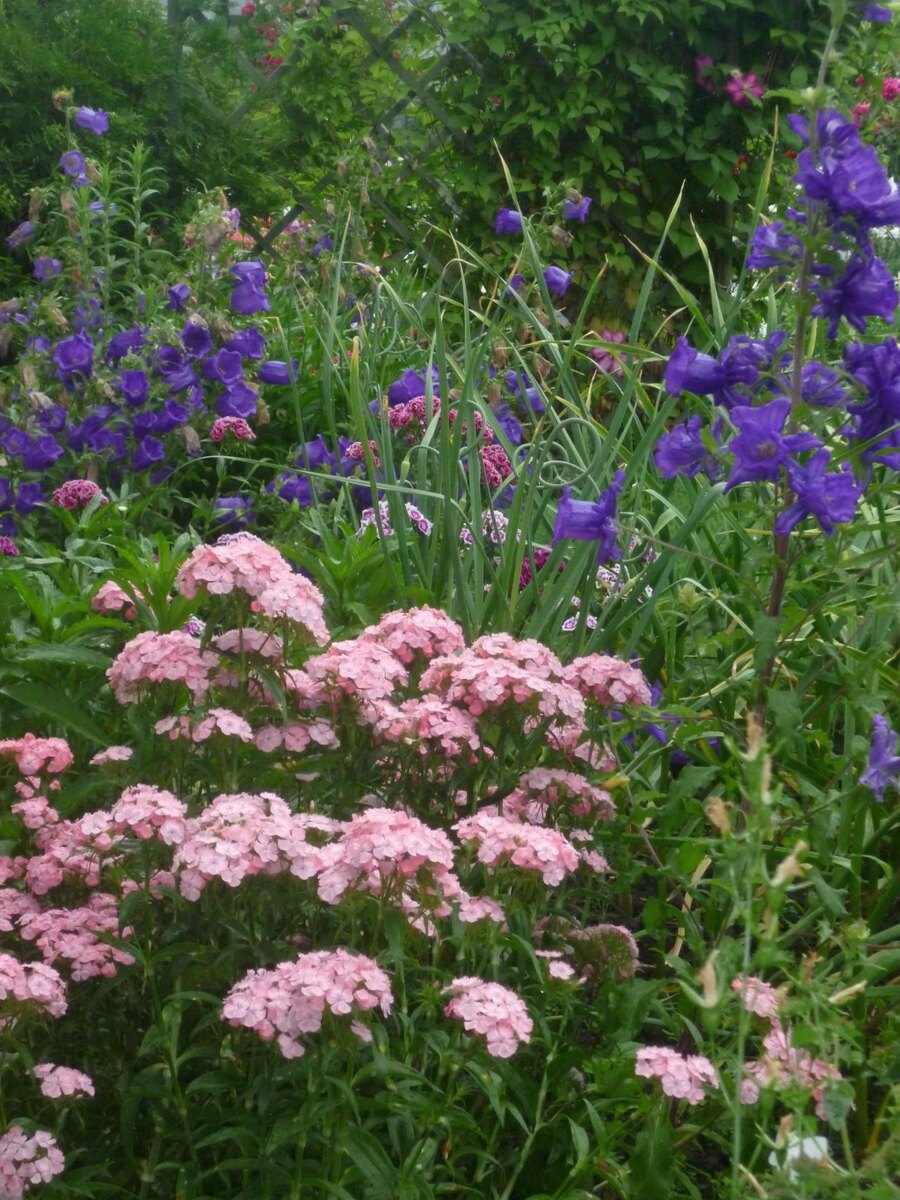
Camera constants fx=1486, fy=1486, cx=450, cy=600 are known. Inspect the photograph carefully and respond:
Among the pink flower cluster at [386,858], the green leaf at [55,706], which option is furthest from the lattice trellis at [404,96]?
the pink flower cluster at [386,858]

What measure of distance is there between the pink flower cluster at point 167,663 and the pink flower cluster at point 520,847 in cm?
35

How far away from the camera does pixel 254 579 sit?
169 centimetres

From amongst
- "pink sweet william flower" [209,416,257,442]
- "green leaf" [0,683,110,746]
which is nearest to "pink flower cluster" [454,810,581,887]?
"green leaf" [0,683,110,746]

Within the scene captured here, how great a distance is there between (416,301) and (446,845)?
12.6ft

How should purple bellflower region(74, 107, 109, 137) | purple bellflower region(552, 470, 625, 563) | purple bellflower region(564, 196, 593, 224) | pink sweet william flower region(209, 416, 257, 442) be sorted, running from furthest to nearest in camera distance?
purple bellflower region(74, 107, 109, 137) < purple bellflower region(564, 196, 593, 224) < pink sweet william flower region(209, 416, 257, 442) < purple bellflower region(552, 470, 625, 563)

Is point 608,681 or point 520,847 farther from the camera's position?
point 608,681

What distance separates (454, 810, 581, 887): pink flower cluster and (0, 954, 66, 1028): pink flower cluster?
0.47 metres

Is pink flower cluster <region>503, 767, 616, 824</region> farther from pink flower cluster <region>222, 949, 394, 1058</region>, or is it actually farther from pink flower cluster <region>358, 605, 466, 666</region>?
pink flower cluster <region>222, 949, 394, 1058</region>

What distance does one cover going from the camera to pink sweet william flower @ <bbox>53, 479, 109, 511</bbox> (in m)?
2.96

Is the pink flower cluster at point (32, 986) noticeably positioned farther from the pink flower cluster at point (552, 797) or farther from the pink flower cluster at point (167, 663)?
the pink flower cluster at point (552, 797)

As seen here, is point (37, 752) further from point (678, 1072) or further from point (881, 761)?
point (881, 761)

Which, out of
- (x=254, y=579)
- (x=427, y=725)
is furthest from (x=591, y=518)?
(x=254, y=579)

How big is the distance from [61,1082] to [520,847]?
1.80ft

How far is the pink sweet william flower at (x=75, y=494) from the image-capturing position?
117 inches
